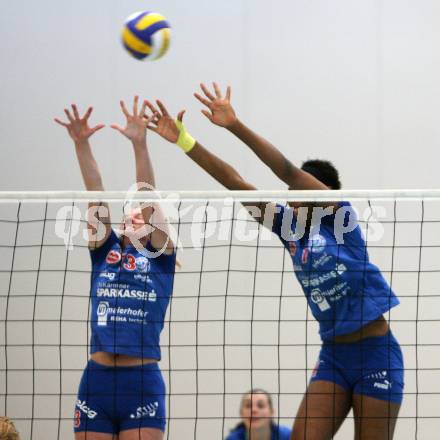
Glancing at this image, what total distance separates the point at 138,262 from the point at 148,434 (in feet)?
2.91

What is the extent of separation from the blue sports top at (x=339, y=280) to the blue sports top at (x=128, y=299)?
0.76 m

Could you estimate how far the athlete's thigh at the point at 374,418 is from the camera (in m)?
4.20

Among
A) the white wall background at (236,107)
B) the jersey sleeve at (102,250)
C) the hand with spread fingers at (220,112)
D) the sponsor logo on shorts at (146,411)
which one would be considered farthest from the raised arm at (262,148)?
the white wall background at (236,107)

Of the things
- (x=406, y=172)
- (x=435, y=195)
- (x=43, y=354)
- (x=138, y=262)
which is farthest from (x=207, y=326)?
(x=435, y=195)

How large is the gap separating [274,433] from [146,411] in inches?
41.9

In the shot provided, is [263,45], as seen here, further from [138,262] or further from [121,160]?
[138,262]

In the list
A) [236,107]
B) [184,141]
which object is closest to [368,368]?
[184,141]

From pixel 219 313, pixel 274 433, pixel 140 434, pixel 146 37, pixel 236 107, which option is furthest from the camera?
pixel 236 107

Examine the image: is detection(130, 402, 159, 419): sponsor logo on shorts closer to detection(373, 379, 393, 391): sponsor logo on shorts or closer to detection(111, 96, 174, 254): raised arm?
detection(111, 96, 174, 254): raised arm

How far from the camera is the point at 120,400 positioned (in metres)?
4.52

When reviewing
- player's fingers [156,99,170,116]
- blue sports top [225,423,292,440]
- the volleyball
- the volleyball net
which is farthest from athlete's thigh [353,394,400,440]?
the volleyball net

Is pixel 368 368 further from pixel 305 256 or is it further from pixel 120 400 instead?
pixel 120 400

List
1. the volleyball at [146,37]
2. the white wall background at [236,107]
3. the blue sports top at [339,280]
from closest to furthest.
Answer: the blue sports top at [339,280] < the volleyball at [146,37] < the white wall background at [236,107]

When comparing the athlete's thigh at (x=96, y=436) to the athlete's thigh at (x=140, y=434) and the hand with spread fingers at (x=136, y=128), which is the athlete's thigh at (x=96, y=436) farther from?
the hand with spread fingers at (x=136, y=128)
